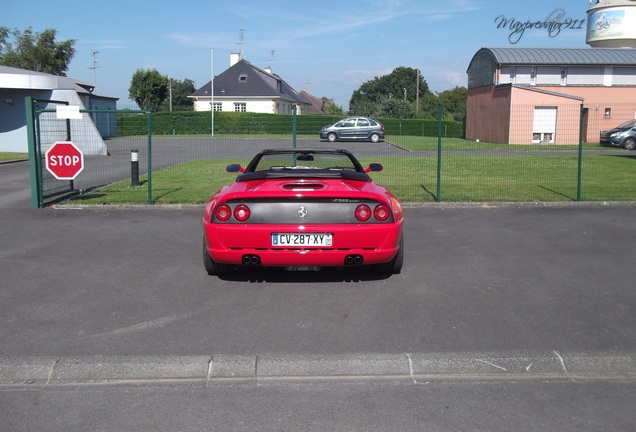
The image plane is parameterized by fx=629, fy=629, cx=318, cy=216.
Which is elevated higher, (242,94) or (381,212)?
(242,94)

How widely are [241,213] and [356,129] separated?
29.6 metres

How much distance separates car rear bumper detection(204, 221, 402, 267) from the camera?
5805 mm

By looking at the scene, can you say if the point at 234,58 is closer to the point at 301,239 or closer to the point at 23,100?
the point at 23,100

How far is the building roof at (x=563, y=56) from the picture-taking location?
128ft

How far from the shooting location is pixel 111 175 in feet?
58.2

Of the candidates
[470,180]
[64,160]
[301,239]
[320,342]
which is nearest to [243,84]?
[470,180]

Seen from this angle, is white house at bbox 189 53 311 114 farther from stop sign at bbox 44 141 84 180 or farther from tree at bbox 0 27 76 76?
stop sign at bbox 44 141 84 180

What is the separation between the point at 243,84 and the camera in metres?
64.5

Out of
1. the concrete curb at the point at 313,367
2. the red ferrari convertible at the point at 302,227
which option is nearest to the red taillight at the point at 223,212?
the red ferrari convertible at the point at 302,227

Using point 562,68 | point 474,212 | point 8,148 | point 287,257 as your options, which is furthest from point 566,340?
point 562,68

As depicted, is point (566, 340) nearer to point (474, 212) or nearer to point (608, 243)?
point (608, 243)

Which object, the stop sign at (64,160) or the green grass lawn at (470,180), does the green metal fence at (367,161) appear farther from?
the stop sign at (64,160)

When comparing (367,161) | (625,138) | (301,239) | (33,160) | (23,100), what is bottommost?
(301,239)

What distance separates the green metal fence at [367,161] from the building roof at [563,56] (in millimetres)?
12040
